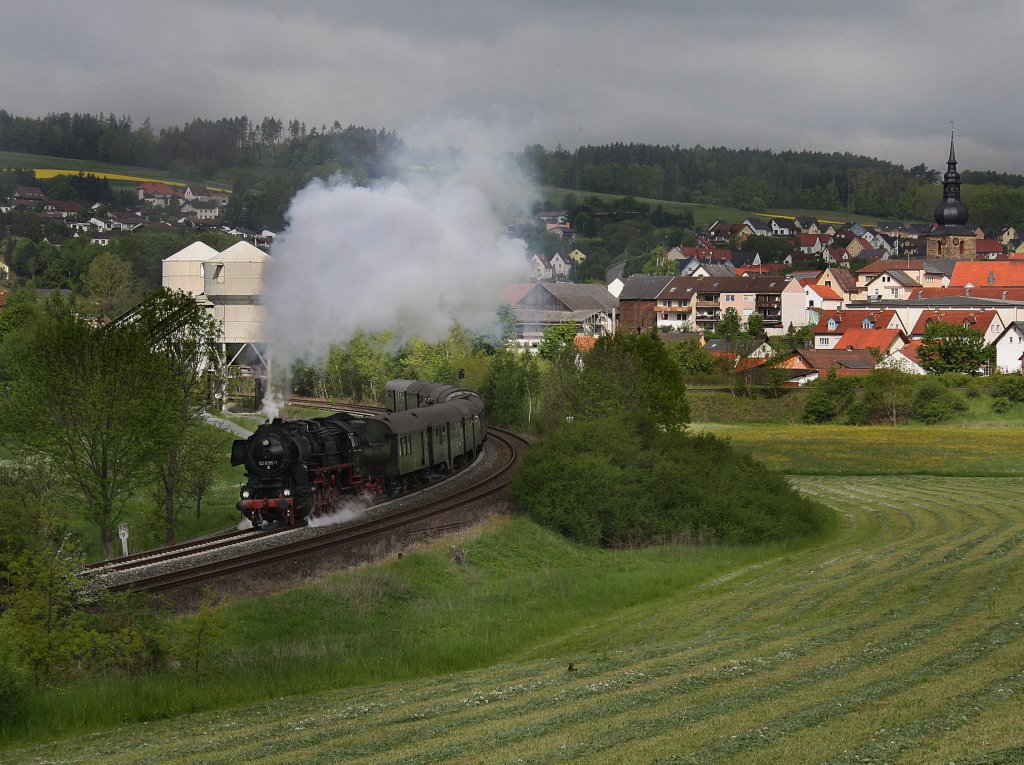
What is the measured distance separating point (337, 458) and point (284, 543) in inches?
222

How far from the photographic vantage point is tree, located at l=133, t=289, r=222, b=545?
42.9m

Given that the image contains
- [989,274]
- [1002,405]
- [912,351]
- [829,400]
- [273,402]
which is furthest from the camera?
[989,274]

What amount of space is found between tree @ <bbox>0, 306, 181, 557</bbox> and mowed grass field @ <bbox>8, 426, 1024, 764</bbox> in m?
12.5

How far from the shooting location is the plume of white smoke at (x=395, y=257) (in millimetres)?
54219

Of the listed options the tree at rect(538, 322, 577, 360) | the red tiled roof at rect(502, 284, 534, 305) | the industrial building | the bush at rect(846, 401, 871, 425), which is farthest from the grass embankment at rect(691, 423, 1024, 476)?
the red tiled roof at rect(502, 284, 534, 305)

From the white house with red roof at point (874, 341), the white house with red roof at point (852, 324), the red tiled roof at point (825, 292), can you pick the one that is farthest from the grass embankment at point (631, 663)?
the red tiled roof at point (825, 292)

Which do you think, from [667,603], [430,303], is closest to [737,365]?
[430,303]

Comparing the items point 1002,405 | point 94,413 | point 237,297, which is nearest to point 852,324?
point 1002,405

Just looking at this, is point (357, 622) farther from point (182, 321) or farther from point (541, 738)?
point (182, 321)

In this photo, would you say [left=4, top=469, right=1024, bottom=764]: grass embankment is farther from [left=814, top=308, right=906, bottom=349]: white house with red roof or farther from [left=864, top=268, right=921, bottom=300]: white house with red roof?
[left=864, top=268, right=921, bottom=300]: white house with red roof

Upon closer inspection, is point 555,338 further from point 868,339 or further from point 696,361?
point 868,339

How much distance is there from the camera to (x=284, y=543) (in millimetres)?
33625

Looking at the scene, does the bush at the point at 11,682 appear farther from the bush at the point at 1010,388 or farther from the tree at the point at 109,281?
the tree at the point at 109,281

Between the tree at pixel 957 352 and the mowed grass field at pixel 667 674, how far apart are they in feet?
270
